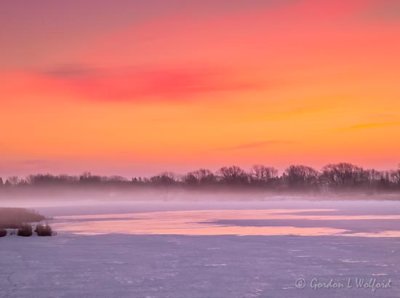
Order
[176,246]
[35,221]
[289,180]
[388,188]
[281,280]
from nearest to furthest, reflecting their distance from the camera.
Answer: [281,280], [176,246], [35,221], [388,188], [289,180]

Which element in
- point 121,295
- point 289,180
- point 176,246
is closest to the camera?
point 121,295

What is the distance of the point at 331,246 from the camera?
63.9 ft

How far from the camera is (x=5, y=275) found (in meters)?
13.6

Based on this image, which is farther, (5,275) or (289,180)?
(289,180)

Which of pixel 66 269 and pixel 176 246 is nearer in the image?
pixel 66 269

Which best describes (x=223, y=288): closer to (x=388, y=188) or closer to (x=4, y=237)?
(x=4, y=237)

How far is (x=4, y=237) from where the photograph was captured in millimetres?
24641

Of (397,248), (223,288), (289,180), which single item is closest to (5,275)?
(223,288)

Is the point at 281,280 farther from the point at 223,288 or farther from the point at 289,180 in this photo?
the point at 289,180

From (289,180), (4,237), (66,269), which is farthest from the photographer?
(289,180)

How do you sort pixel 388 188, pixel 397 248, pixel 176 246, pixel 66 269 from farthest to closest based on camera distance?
1. pixel 388 188
2. pixel 176 246
3. pixel 397 248
4. pixel 66 269

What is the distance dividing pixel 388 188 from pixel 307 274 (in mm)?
116170

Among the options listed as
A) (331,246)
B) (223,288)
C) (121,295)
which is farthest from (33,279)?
(331,246)

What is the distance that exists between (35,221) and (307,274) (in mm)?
26557
